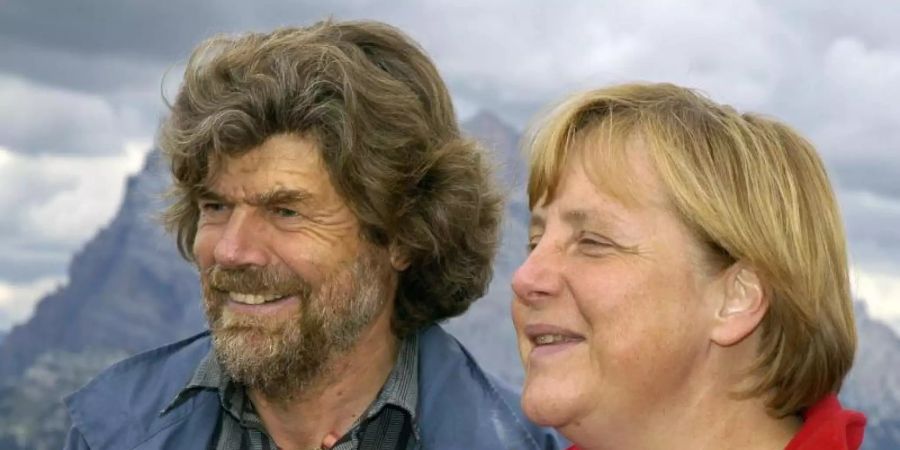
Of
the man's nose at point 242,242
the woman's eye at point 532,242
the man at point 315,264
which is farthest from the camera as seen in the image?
the man at point 315,264

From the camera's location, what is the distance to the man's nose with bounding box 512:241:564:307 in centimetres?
367

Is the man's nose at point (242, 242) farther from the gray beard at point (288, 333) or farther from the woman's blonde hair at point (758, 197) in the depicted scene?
the woman's blonde hair at point (758, 197)

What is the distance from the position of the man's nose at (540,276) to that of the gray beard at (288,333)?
64.1 inches

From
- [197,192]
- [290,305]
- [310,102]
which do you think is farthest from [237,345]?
[310,102]

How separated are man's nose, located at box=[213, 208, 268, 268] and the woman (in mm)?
1645

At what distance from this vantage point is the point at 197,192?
5461 mm

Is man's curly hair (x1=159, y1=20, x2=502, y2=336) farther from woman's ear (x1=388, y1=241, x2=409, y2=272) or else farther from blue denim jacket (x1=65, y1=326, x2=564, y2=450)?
blue denim jacket (x1=65, y1=326, x2=564, y2=450)

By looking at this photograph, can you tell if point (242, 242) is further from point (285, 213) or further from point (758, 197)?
point (758, 197)

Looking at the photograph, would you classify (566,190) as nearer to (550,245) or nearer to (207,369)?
(550,245)

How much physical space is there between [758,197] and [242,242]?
2294 mm

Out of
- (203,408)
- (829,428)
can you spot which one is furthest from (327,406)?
(829,428)

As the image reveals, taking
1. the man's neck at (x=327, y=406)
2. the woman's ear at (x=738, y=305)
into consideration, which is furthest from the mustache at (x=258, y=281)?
the woman's ear at (x=738, y=305)

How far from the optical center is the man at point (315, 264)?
5.20 metres

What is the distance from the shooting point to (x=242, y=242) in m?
5.11
